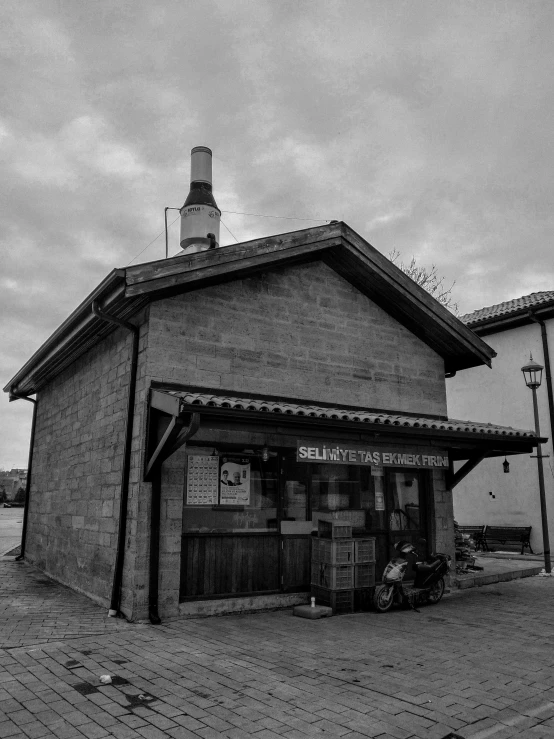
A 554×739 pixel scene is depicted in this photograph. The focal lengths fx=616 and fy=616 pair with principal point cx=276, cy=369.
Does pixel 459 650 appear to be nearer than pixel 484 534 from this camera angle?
Yes

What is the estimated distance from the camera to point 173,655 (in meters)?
Answer: 6.09

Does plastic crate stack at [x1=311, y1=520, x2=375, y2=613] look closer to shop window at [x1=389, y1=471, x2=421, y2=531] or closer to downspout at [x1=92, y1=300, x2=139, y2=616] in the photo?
shop window at [x1=389, y1=471, x2=421, y2=531]

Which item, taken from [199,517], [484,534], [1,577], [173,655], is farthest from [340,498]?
[484,534]

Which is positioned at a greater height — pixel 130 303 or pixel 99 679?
pixel 130 303

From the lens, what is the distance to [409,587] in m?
9.34

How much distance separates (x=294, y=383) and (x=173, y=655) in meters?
4.60

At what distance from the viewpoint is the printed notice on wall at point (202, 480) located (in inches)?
327

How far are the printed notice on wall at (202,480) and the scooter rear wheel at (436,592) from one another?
3.73 meters

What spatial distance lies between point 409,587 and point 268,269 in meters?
5.36

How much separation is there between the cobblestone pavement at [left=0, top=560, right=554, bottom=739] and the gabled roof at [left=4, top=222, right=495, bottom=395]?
13.6 ft

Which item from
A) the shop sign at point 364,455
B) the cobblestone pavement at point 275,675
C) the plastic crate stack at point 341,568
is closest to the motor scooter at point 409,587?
the plastic crate stack at point 341,568

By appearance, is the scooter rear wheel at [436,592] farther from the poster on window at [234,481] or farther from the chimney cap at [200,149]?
the chimney cap at [200,149]

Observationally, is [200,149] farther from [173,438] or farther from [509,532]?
[509,532]

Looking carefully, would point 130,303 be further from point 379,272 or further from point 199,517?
point 379,272
